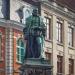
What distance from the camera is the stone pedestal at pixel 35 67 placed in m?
23.5

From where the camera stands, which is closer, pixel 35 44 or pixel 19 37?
pixel 35 44

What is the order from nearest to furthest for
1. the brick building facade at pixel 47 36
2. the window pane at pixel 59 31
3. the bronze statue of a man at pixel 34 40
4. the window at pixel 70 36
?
the bronze statue of a man at pixel 34 40 < the brick building facade at pixel 47 36 < the window pane at pixel 59 31 < the window at pixel 70 36

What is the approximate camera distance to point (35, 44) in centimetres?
2403

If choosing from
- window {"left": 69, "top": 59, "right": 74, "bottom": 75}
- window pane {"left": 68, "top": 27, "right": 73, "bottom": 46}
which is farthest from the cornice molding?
window {"left": 69, "top": 59, "right": 74, "bottom": 75}

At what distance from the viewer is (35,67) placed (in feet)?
77.2

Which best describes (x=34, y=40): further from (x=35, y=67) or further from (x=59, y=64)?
(x=59, y=64)

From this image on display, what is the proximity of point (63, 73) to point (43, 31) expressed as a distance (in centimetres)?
2420

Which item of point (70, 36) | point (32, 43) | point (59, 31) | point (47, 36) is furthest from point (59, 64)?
point (32, 43)

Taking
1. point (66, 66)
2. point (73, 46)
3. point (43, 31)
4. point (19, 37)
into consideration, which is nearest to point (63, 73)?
point (66, 66)

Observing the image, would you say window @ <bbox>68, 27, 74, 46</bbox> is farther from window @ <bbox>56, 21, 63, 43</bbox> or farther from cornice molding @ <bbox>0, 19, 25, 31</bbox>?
cornice molding @ <bbox>0, 19, 25, 31</bbox>

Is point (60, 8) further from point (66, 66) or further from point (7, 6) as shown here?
point (7, 6)

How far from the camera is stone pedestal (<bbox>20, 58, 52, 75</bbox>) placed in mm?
23484

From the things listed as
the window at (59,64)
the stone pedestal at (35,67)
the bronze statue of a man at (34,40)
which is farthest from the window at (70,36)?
the stone pedestal at (35,67)

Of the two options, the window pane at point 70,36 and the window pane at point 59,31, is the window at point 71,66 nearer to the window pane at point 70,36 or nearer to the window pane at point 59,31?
the window pane at point 70,36
